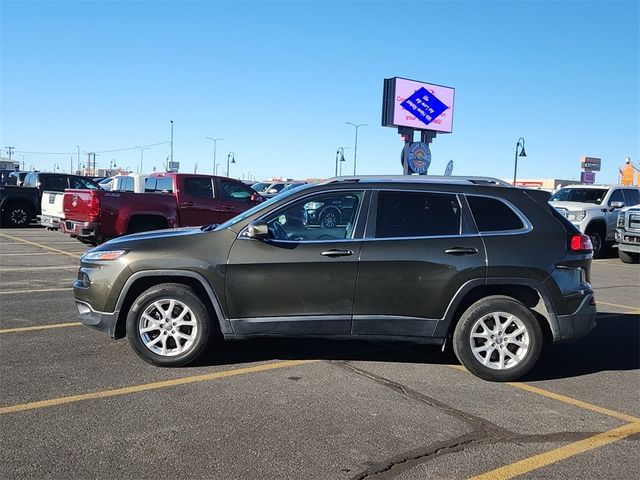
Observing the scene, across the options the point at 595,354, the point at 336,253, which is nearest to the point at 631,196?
the point at 595,354

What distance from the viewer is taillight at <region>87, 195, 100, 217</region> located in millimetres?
12266

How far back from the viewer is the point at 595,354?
6.42 meters

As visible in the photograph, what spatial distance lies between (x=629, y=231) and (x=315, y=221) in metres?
12.1

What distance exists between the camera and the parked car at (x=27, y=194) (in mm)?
20375

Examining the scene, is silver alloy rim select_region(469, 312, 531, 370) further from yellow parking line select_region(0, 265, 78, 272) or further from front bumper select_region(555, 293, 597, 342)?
yellow parking line select_region(0, 265, 78, 272)

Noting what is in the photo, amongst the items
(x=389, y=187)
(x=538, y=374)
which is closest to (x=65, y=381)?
(x=389, y=187)

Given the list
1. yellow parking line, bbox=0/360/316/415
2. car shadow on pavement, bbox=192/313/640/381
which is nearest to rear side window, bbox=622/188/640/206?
car shadow on pavement, bbox=192/313/640/381

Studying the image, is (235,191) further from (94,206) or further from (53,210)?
(53,210)

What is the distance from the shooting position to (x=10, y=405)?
4.46 m

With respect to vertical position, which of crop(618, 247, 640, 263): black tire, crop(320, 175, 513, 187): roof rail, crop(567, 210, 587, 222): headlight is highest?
crop(320, 175, 513, 187): roof rail

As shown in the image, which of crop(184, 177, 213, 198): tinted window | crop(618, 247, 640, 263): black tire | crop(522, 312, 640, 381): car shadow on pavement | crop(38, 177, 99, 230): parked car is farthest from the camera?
crop(618, 247, 640, 263): black tire

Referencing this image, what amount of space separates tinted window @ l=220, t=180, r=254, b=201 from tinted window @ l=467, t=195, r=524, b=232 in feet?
29.7

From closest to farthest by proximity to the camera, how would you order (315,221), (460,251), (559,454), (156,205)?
(559,454), (460,251), (315,221), (156,205)

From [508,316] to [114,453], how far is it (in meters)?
3.45
